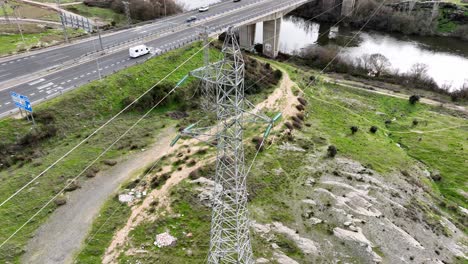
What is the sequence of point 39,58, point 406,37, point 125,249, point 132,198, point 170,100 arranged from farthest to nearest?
point 406,37
point 39,58
point 170,100
point 132,198
point 125,249

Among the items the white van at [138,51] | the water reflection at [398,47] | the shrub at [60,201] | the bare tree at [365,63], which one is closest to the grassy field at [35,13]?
the white van at [138,51]

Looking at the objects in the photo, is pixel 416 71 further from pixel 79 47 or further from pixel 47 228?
pixel 47 228

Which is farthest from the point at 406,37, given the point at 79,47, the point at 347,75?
the point at 79,47

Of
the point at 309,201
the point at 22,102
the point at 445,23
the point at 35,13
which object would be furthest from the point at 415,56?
the point at 35,13

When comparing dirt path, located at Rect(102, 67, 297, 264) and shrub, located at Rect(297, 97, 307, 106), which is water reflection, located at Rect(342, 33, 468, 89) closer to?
shrub, located at Rect(297, 97, 307, 106)

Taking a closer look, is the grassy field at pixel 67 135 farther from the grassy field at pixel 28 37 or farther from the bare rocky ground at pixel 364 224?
the grassy field at pixel 28 37

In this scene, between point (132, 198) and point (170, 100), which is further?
point (170, 100)

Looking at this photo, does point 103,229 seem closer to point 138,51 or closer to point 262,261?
point 262,261
